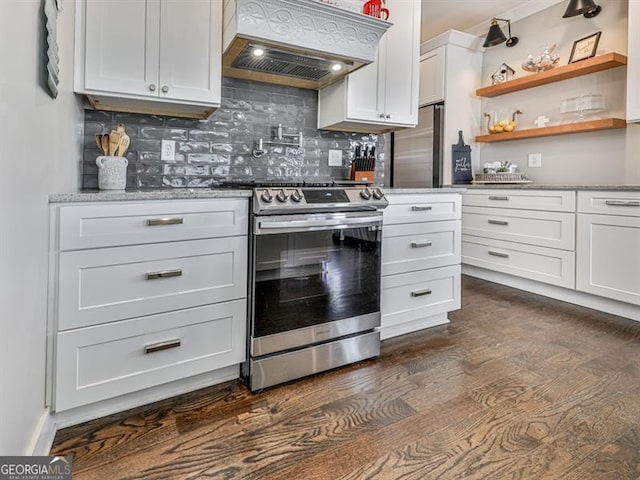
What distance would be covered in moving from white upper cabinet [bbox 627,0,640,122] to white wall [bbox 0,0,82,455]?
11.6 feet

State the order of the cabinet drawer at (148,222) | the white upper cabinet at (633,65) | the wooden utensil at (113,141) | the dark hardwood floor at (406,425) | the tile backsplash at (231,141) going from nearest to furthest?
the dark hardwood floor at (406,425) < the cabinet drawer at (148,222) < the wooden utensil at (113,141) < the tile backsplash at (231,141) < the white upper cabinet at (633,65)

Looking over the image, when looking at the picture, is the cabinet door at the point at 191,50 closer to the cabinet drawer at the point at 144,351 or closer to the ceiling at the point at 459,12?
the cabinet drawer at the point at 144,351

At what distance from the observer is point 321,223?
5.95ft

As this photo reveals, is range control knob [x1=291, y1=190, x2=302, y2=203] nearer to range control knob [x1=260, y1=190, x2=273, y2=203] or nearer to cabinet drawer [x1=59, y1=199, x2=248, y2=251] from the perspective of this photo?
range control knob [x1=260, y1=190, x2=273, y2=203]

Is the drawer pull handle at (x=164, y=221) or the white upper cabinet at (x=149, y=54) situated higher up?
the white upper cabinet at (x=149, y=54)

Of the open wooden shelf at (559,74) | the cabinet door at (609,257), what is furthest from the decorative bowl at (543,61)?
the cabinet door at (609,257)

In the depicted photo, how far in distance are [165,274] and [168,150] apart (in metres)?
0.92

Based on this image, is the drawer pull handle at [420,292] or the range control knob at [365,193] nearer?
the range control knob at [365,193]

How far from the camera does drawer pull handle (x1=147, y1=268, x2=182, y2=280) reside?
1.50 metres

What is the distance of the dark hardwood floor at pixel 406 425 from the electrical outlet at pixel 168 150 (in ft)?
4.11

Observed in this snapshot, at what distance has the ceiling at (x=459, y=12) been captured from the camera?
3803 mm

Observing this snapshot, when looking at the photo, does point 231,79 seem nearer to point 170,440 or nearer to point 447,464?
point 170,440

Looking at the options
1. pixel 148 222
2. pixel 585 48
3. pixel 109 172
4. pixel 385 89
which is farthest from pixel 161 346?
pixel 585 48

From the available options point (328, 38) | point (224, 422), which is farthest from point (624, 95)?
point (224, 422)
